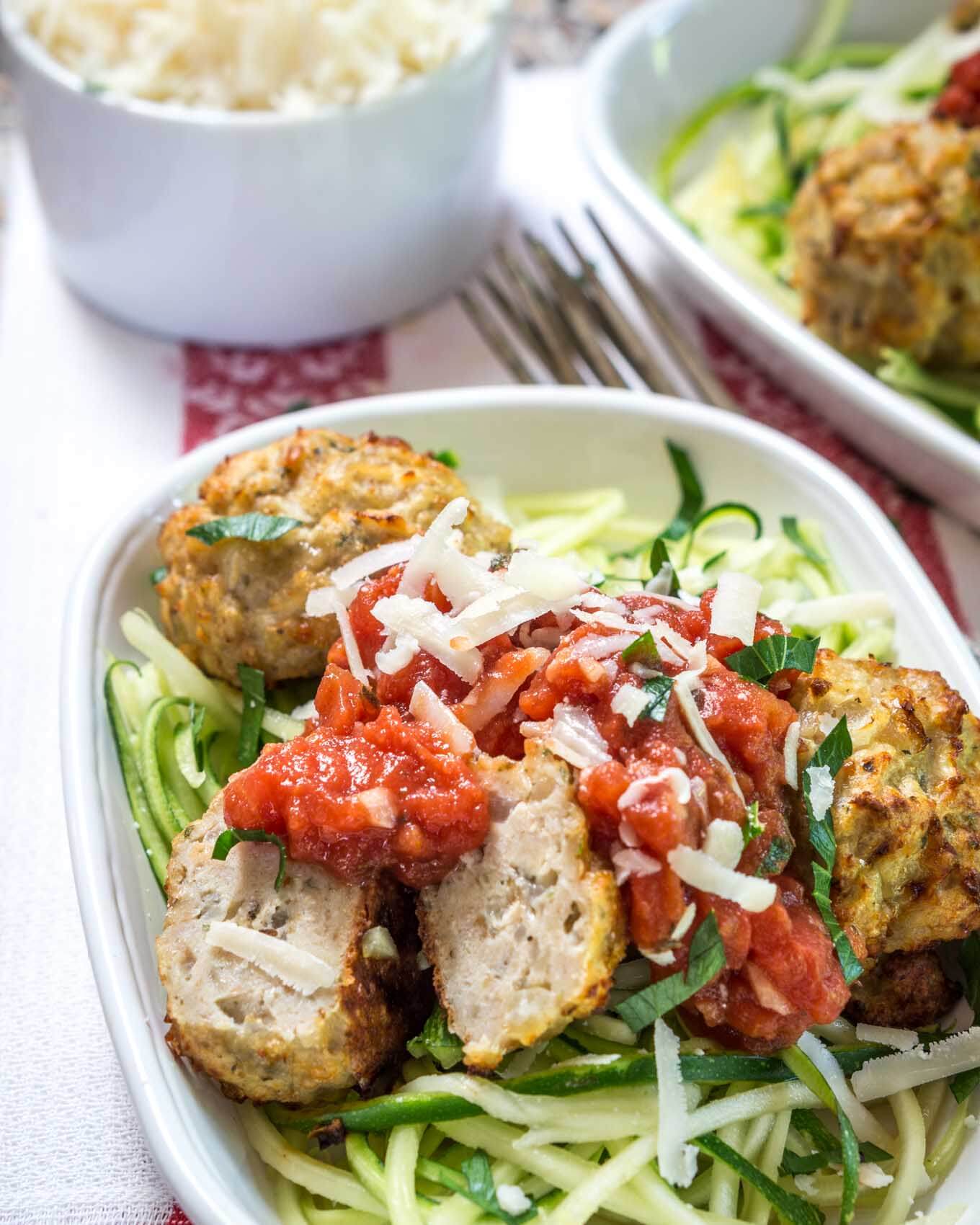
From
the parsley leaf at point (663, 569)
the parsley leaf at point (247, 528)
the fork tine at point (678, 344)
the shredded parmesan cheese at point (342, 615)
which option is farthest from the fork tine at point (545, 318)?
the shredded parmesan cheese at point (342, 615)

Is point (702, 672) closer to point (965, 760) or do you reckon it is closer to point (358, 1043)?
point (965, 760)

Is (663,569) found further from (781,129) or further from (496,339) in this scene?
(781,129)

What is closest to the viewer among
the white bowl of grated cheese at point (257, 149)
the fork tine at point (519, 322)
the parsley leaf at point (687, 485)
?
the parsley leaf at point (687, 485)

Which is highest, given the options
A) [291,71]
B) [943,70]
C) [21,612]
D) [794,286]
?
[291,71]

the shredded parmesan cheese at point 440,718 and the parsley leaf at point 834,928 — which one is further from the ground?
the shredded parmesan cheese at point 440,718

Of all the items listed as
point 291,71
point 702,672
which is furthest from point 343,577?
point 291,71

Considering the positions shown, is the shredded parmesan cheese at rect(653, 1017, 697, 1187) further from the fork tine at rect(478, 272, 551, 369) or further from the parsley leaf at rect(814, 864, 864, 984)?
the fork tine at rect(478, 272, 551, 369)

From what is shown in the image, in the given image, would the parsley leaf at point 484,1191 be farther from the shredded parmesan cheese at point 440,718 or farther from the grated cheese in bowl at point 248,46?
the grated cheese in bowl at point 248,46
